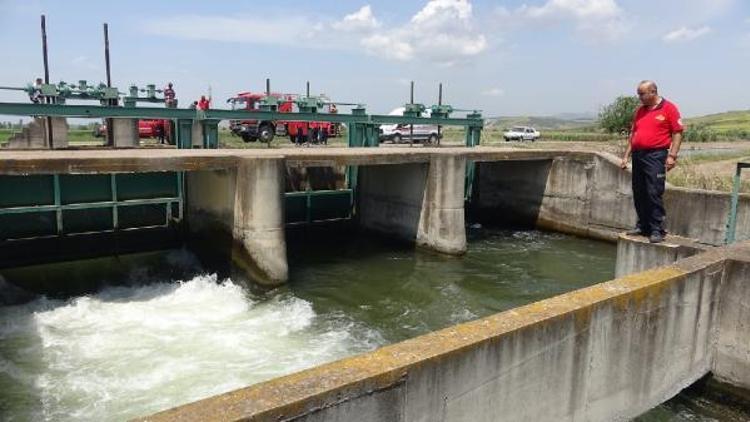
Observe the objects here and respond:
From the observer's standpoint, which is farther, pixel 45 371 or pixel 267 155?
pixel 267 155

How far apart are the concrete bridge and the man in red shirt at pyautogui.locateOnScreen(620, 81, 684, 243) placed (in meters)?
0.65

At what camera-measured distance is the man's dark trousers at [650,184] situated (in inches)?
254

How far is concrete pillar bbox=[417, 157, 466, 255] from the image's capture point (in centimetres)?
1388

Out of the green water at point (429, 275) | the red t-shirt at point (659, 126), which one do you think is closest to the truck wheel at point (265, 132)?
the green water at point (429, 275)

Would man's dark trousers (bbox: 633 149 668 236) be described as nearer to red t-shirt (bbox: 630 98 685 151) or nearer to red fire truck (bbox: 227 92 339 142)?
red t-shirt (bbox: 630 98 685 151)

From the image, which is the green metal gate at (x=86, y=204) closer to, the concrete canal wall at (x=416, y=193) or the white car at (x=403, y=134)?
the concrete canal wall at (x=416, y=193)

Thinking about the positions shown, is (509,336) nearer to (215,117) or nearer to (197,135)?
(215,117)

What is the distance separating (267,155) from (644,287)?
23.8 feet

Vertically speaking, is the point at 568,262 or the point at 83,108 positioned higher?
A: the point at 83,108

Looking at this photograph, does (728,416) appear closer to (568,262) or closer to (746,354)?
(746,354)

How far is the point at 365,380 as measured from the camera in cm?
332

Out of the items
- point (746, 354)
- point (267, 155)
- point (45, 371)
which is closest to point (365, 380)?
point (746, 354)

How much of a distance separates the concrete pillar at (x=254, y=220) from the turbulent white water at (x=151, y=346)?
53 cm

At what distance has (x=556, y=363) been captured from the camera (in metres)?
4.47
